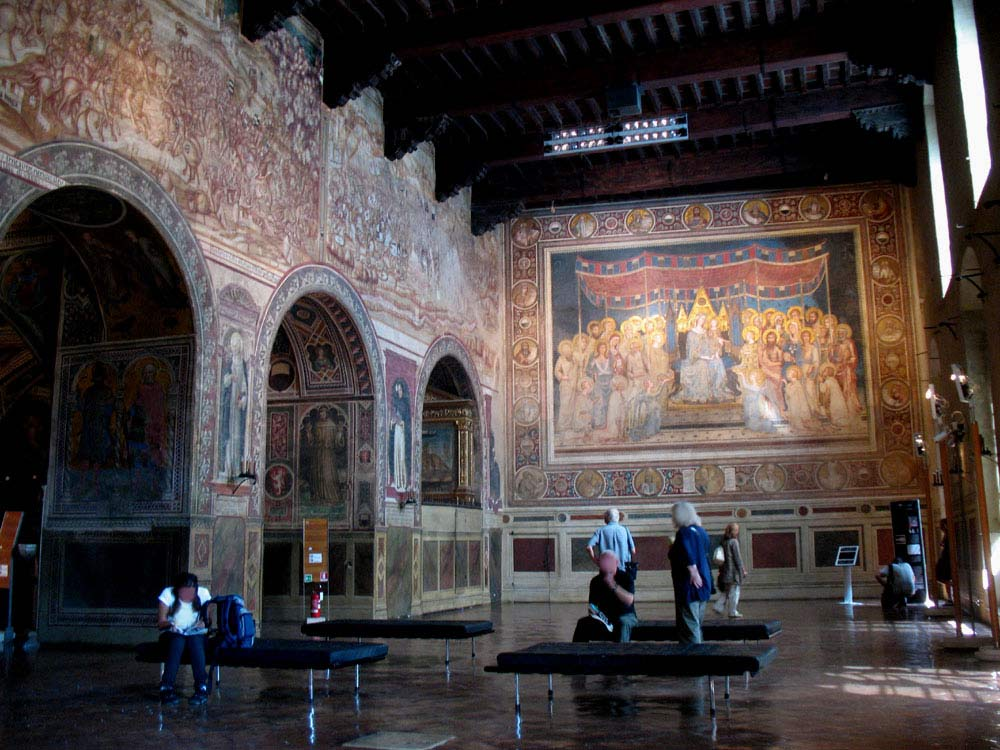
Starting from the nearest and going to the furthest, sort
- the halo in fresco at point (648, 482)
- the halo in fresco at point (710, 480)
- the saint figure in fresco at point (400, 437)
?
the saint figure in fresco at point (400, 437) < the halo in fresco at point (710, 480) < the halo in fresco at point (648, 482)

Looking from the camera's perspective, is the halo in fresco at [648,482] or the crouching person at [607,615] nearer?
the crouching person at [607,615]

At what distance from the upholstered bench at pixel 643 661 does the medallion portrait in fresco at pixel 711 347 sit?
575 inches

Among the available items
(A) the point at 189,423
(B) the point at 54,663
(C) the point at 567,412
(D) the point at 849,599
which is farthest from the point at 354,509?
(D) the point at 849,599

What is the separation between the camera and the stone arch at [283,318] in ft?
41.2

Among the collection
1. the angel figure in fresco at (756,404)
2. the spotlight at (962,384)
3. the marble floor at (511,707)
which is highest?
the angel figure in fresco at (756,404)

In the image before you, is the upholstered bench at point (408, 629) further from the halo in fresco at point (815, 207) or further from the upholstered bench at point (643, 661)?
the halo in fresco at point (815, 207)

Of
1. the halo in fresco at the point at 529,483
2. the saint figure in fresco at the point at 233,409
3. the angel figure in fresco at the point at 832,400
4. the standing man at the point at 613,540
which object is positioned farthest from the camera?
the halo in fresco at the point at 529,483

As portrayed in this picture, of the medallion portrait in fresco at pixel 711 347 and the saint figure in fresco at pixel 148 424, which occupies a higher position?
the medallion portrait in fresco at pixel 711 347

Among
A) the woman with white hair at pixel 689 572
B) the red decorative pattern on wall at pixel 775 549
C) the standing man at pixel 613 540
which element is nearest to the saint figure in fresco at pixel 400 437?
the standing man at pixel 613 540

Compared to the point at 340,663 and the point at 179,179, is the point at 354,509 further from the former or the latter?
the point at 340,663

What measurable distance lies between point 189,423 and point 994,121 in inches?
359

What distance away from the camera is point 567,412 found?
22.1 meters

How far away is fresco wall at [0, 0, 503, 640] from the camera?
965cm

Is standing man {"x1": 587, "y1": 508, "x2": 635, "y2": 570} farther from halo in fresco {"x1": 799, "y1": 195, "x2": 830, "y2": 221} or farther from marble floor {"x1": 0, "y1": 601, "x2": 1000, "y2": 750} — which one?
halo in fresco {"x1": 799, "y1": 195, "x2": 830, "y2": 221}
